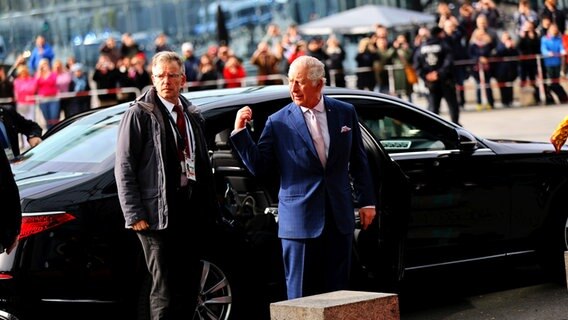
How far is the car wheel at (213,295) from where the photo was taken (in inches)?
314

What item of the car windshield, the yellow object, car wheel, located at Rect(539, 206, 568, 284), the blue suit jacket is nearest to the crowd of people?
car wheel, located at Rect(539, 206, 568, 284)

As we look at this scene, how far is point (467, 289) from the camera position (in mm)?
10047

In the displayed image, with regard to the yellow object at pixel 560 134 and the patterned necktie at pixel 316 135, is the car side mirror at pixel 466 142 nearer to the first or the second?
the yellow object at pixel 560 134

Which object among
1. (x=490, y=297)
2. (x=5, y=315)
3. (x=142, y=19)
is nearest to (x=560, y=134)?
(x=490, y=297)

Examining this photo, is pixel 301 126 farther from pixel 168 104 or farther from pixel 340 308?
pixel 340 308

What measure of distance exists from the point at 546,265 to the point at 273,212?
2.47m

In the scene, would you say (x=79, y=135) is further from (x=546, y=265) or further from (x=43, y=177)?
(x=546, y=265)

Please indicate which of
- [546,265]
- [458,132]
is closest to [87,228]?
[458,132]

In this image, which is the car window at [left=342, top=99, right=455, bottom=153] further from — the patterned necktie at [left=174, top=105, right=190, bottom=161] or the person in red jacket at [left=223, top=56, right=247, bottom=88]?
the person in red jacket at [left=223, top=56, right=247, bottom=88]

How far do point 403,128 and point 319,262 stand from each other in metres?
2.34

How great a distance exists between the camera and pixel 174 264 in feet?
23.7

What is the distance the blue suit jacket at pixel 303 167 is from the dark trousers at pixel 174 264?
462 mm

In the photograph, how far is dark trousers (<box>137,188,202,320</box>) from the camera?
7.13 m

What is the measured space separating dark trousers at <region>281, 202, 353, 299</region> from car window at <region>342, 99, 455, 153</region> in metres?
1.90
